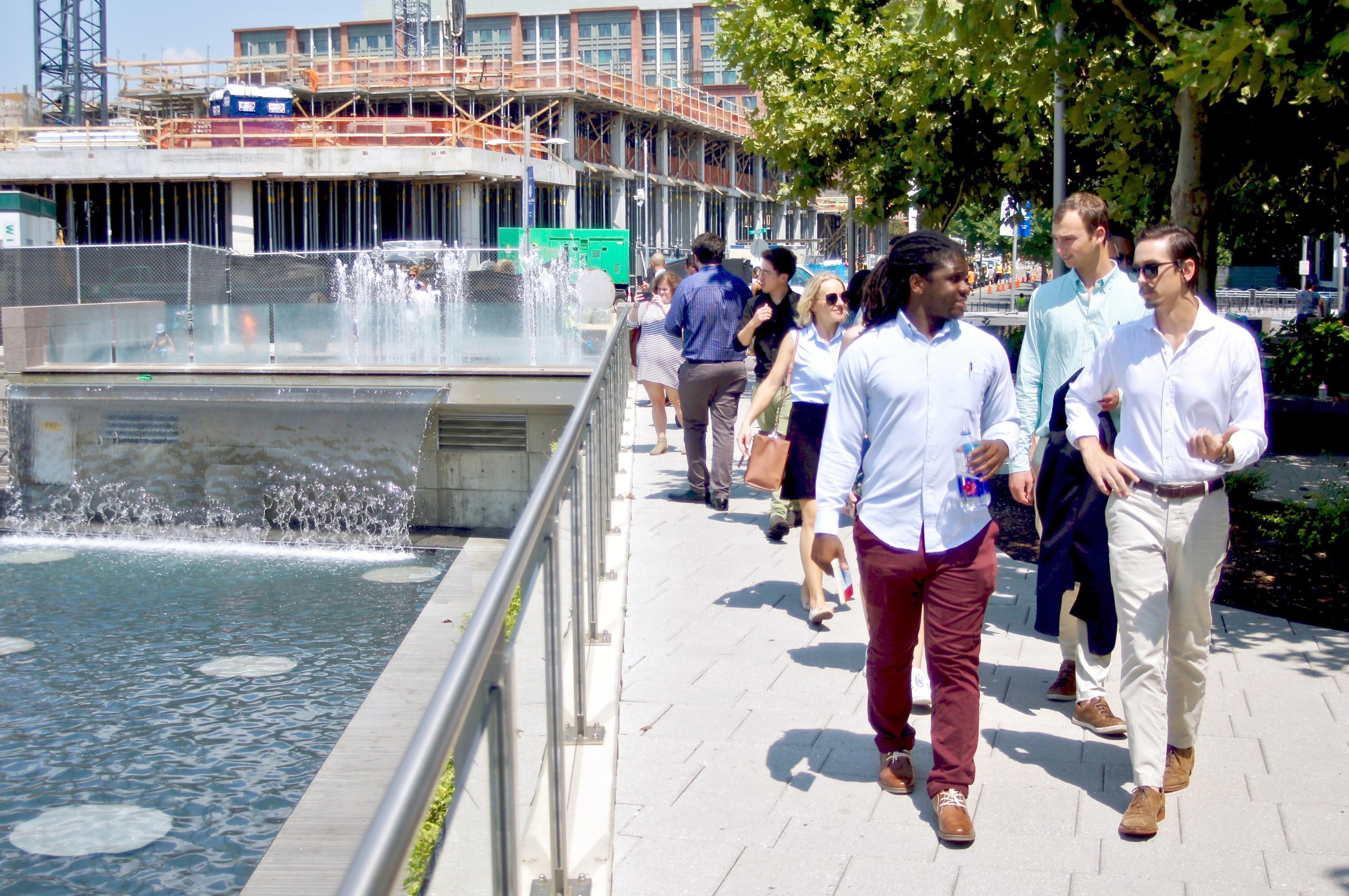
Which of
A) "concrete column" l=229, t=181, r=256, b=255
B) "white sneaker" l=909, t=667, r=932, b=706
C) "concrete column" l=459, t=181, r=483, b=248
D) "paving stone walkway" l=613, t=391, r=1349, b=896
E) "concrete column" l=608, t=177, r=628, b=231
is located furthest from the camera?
"concrete column" l=608, t=177, r=628, b=231

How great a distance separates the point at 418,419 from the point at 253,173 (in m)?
25.5

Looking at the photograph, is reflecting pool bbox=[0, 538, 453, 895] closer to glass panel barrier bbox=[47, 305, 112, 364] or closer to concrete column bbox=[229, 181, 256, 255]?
glass panel barrier bbox=[47, 305, 112, 364]

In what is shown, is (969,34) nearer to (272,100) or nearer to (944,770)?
(944,770)

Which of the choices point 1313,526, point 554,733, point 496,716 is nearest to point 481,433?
point 1313,526

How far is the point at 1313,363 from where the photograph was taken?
48.0 feet

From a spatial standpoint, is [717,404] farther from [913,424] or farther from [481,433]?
[481,433]

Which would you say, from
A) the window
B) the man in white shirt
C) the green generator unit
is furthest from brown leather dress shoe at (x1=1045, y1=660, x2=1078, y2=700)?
the window

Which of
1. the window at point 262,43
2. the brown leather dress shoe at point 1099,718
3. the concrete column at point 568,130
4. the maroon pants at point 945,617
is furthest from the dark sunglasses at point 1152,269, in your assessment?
the window at point 262,43

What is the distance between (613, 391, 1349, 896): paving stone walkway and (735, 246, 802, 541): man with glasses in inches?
67.4

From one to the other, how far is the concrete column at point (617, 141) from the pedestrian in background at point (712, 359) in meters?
48.1

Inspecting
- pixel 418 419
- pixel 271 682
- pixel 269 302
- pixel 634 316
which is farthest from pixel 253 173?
pixel 271 682

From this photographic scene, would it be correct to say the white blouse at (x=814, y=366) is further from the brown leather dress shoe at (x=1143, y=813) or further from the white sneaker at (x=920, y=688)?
the brown leather dress shoe at (x=1143, y=813)

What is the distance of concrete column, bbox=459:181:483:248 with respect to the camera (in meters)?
45.1

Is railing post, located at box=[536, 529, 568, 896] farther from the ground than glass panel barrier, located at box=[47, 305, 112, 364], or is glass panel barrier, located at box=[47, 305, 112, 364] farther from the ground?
→ glass panel barrier, located at box=[47, 305, 112, 364]
